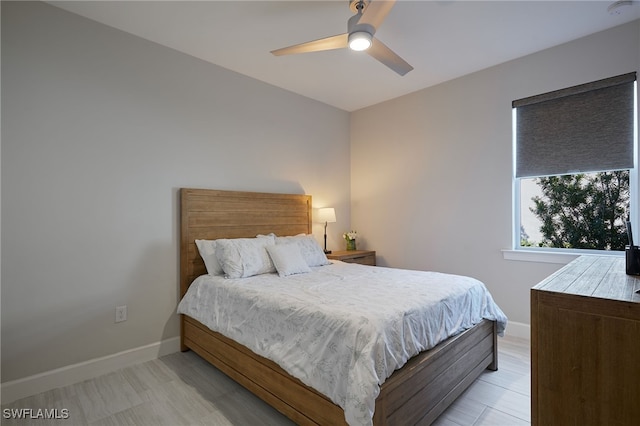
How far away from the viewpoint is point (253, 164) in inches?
137

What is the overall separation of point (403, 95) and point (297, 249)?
8.24 feet

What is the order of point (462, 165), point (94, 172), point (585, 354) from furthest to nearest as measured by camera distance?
point (462, 165), point (94, 172), point (585, 354)

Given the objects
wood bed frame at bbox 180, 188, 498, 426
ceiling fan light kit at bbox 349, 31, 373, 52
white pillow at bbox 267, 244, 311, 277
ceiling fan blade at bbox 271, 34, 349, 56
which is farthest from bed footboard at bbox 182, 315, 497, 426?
ceiling fan blade at bbox 271, 34, 349, 56

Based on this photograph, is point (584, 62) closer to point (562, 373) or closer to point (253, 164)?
point (562, 373)

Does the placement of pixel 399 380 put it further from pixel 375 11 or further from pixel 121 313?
pixel 121 313

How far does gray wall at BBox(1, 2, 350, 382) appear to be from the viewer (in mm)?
2145

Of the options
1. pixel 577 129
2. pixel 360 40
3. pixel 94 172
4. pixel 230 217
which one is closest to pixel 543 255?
pixel 577 129

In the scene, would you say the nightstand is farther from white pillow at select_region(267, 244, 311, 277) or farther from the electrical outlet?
the electrical outlet

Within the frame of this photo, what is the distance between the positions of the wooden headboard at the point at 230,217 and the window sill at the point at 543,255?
2300 millimetres

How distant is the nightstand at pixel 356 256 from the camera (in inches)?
150

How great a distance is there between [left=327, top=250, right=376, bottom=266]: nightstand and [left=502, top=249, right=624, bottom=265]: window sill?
1576 millimetres

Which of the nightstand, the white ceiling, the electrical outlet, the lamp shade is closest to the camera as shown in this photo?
the white ceiling

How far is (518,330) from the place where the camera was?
3076 millimetres

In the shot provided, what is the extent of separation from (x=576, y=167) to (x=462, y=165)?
101 centimetres
